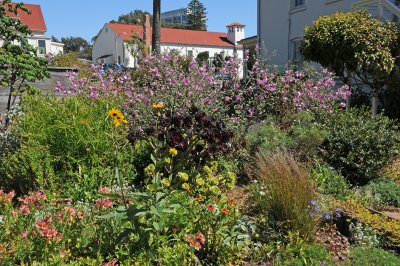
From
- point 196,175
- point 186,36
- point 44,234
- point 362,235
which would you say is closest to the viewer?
point 44,234

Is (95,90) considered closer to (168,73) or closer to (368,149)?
(168,73)

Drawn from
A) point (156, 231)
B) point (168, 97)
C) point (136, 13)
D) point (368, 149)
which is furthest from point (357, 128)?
point (136, 13)

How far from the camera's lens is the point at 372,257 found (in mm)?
3535

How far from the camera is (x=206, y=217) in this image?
11.2ft

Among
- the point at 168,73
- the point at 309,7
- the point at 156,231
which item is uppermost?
the point at 309,7

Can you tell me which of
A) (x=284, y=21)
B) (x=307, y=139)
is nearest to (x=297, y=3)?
(x=284, y=21)

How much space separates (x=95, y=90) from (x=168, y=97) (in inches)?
55.5

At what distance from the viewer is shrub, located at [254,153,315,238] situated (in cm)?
378

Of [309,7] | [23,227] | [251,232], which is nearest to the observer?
[23,227]

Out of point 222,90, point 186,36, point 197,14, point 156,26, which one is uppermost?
point 197,14

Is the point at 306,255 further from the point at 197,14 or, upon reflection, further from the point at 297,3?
the point at 197,14

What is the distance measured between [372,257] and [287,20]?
15565 millimetres

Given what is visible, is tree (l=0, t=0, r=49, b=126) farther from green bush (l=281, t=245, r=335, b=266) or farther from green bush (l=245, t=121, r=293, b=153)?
green bush (l=281, t=245, r=335, b=266)

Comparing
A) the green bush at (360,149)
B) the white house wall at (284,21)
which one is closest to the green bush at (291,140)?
the green bush at (360,149)
